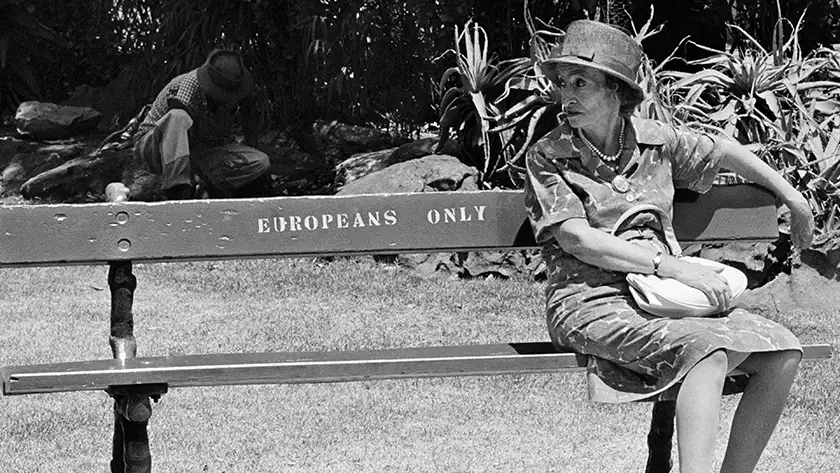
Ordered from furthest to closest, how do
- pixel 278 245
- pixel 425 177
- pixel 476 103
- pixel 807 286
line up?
1. pixel 476 103
2. pixel 425 177
3. pixel 807 286
4. pixel 278 245

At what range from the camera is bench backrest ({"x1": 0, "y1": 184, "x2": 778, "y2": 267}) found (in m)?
4.02

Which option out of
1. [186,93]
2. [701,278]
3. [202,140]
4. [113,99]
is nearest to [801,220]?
[701,278]

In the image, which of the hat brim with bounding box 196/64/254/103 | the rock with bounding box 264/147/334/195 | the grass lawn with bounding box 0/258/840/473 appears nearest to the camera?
the grass lawn with bounding box 0/258/840/473

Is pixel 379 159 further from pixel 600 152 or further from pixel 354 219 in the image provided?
pixel 600 152

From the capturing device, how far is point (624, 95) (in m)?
3.99

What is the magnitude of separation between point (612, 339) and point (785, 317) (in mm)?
3207

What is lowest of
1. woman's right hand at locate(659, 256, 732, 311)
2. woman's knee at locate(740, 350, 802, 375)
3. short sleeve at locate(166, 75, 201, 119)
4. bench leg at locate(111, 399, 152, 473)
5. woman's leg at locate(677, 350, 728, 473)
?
bench leg at locate(111, 399, 152, 473)

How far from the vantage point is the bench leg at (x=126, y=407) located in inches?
148

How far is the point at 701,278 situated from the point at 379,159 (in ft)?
18.9

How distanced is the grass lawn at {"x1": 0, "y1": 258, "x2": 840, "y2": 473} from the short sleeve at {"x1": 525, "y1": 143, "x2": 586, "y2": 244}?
1102mm

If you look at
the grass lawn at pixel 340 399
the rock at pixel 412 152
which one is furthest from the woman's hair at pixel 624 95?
the rock at pixel 412 152

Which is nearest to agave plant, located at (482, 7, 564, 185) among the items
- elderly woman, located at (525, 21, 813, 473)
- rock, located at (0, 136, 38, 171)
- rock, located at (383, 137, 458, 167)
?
rock, located at (383, 137, 458, 167)

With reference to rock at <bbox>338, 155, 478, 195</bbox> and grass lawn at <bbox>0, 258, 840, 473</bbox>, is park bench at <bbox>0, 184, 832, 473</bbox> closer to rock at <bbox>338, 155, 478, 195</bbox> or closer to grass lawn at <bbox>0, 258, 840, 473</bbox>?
grass lawn at <bbox>0, 258, 840, 473</bbox>

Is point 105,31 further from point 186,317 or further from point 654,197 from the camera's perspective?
point 654,197
